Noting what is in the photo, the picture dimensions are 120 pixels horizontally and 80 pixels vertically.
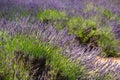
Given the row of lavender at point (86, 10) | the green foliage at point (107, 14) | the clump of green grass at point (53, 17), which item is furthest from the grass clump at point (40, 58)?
the green foliage at point (107, 14)

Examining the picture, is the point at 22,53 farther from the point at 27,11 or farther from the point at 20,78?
the point at 27,11

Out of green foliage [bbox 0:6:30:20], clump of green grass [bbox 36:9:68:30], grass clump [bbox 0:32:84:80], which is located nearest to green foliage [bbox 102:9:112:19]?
clump of green grass [bbox 36:9:68:30]

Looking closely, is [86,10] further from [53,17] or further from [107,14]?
[53,17]

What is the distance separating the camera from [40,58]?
9.36 feet

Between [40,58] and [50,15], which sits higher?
[40,58]

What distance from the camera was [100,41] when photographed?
6176 mm

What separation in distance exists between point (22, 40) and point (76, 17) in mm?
3594

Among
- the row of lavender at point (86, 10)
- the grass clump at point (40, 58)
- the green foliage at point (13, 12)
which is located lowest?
the row of lavender at point (86, 10)

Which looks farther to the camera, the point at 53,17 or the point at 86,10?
the point at 86,10

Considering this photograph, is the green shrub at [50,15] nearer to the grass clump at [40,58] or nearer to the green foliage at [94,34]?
the green foliage at [94,34]

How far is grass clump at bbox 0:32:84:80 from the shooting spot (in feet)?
8.19

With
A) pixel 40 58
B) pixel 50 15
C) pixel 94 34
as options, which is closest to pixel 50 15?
pixel 50 15

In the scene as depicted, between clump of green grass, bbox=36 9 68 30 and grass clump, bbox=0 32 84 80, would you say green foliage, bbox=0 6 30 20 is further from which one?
grass clump, bbox=0 32 84 80

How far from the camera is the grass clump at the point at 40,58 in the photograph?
98.3 inches
